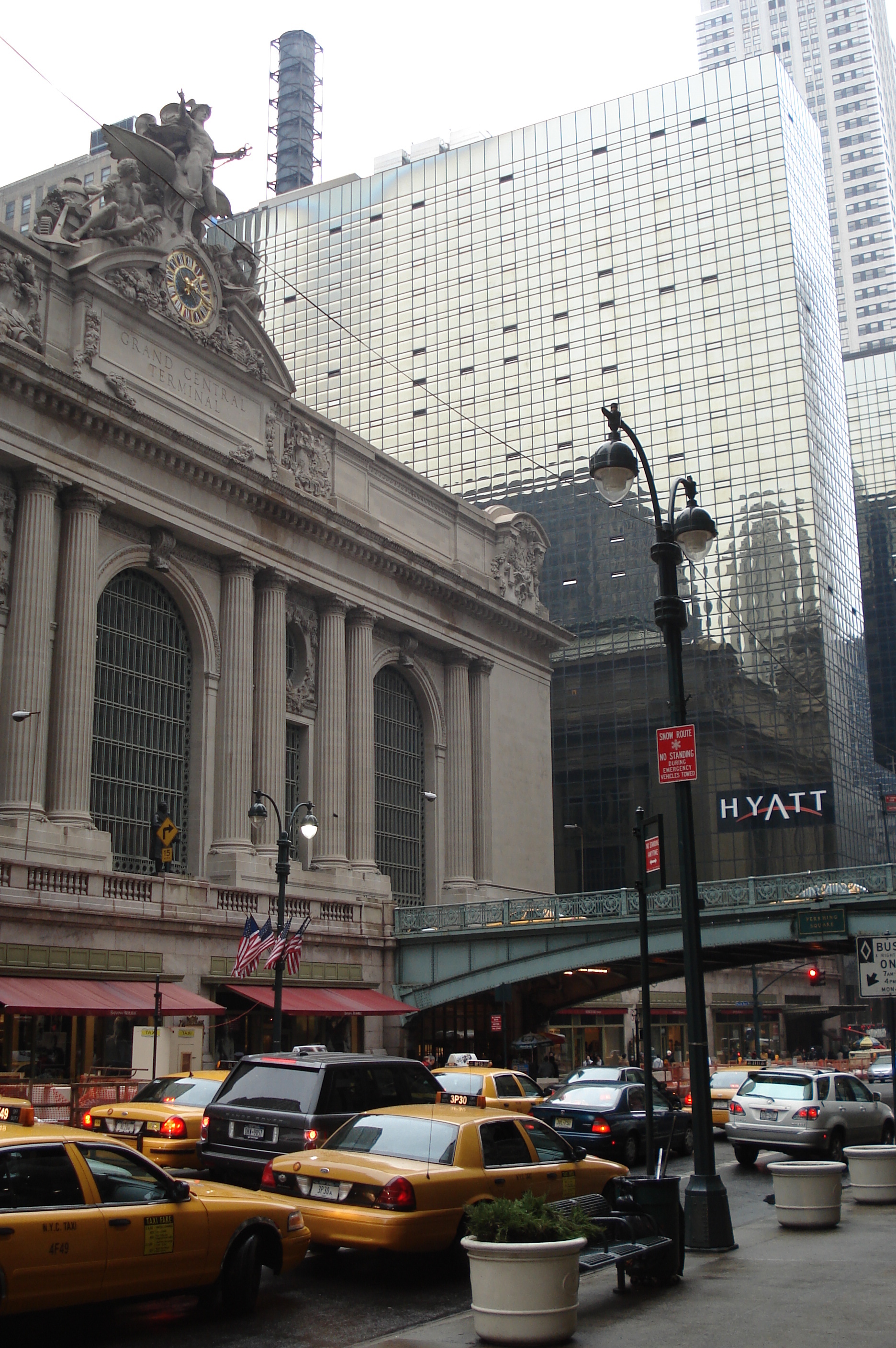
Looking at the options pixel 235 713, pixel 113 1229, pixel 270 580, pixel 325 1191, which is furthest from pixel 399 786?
pixel 113 1229

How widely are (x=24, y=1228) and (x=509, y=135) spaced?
3887 inches

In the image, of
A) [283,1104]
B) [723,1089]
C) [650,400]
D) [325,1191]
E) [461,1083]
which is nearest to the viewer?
[325,1191]

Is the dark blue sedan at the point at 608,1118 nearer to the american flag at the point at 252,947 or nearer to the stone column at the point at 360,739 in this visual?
the american flag at the point at 252,947

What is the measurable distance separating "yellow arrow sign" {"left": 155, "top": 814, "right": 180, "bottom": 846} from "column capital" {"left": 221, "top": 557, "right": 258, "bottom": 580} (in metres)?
9.18

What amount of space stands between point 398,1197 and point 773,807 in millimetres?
73406

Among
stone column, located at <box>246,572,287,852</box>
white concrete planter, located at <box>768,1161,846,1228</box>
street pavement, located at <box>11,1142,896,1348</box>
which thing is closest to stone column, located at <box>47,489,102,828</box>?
stone column, located at <box>246,572,287,852</box>

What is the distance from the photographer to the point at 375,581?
50.8 meters

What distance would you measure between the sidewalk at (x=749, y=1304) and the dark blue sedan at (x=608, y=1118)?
25.1 feet

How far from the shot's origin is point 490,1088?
21.5 metres

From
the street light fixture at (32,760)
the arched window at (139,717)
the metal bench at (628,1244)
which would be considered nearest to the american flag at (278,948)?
the street light fixture at (32,760)

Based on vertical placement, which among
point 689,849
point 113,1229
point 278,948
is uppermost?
point 689,849

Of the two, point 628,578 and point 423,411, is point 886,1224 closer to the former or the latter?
point 628,578

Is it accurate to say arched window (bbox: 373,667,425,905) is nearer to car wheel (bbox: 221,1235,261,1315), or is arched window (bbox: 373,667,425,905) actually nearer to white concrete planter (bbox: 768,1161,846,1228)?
white concrete planter (bbox: 768,1161,846,1228)

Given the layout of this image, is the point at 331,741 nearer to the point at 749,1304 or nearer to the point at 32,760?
the point at 32,760
